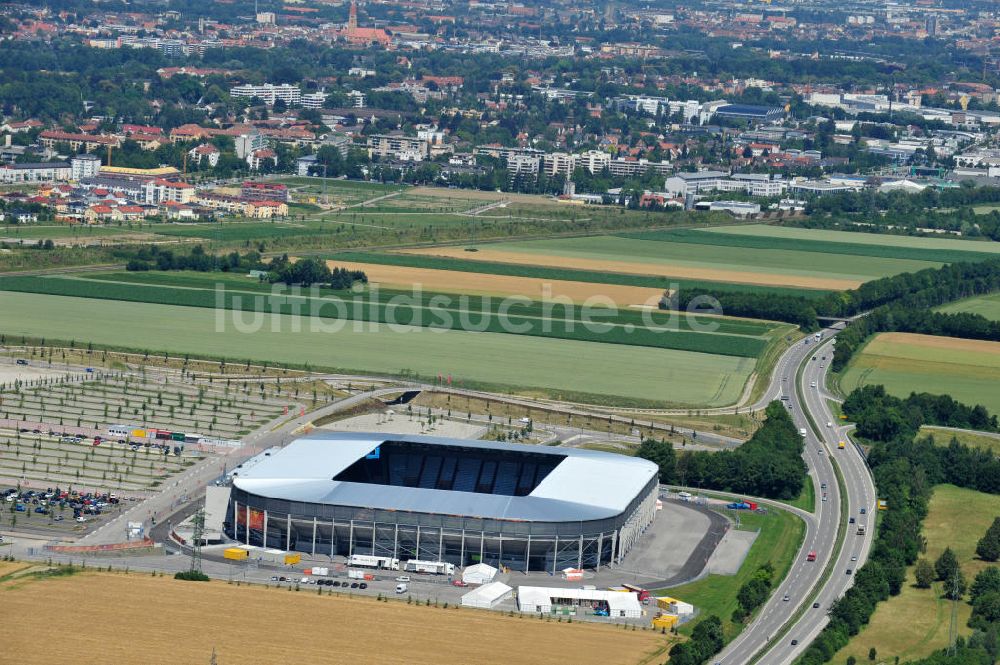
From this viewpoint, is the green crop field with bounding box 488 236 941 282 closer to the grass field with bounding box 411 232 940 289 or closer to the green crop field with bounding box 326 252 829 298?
the grass field with bounding box 411 232 940 289

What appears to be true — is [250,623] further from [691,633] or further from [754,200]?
[754,200]

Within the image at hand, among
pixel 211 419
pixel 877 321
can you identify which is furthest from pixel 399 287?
pixel 211 419

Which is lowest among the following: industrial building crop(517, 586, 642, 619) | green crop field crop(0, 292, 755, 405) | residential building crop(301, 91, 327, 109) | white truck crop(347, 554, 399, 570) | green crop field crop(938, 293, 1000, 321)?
residential building crop(301, 91, 327, 109)

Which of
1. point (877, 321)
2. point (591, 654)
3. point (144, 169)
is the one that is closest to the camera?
point (591, 654)

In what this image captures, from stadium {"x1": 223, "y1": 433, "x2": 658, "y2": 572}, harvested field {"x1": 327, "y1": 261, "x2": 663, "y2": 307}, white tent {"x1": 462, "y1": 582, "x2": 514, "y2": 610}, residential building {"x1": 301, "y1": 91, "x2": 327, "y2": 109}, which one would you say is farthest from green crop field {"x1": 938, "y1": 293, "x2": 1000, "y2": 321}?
residential building {"x1": 301, "y1": 91, "x2": 327, "y2": 109}

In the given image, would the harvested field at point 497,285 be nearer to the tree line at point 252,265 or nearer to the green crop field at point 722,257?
the tree line at point 252,265

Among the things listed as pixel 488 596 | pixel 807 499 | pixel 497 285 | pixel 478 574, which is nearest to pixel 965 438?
pixel 807 499

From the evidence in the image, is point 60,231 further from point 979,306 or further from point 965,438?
point 965,438
